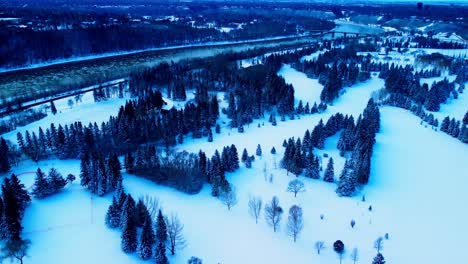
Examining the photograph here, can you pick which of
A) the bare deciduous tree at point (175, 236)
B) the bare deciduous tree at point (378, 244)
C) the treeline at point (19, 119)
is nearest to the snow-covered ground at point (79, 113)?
the treeline at point (19, 119)

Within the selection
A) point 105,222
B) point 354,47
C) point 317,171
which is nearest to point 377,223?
point 317,171

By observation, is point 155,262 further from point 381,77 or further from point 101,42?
point 101,42

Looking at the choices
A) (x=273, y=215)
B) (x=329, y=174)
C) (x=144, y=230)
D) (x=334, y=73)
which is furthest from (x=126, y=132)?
(x=334, y=73)

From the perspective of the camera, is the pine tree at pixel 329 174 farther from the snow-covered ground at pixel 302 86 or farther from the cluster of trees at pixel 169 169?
the snow-covered ground at pixel 302 86

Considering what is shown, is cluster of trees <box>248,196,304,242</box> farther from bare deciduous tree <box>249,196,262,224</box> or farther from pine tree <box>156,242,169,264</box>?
pine tree <box>156,242,169,264</box>

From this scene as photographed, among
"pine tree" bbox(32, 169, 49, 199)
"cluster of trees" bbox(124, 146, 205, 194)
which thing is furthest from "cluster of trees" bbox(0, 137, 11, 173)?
"cluster of trees" bbox(124, 146, 205, 194)

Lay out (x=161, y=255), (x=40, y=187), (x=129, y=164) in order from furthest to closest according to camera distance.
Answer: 1. (x=129, y=164)
2. (x=40, y=187)
3. (x=161, y=255)

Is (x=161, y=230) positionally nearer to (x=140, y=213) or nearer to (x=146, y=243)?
(x=146, y=243)
